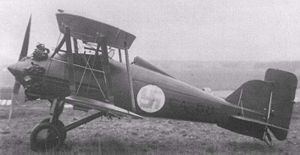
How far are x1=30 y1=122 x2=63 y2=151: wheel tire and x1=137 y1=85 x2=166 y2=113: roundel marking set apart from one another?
174 centimetres

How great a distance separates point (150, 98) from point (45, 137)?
218cm

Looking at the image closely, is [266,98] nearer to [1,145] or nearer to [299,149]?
[299,149]

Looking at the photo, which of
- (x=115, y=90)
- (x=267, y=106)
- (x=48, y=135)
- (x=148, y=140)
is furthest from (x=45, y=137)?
(x=267, y=106)

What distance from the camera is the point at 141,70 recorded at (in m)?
7.09

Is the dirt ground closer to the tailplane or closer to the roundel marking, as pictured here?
the tailplane

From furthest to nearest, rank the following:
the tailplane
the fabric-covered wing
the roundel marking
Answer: the tailplane → the roundel marking → the fabric-covered wing

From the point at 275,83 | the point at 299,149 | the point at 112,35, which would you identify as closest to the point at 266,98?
the point at 275,83

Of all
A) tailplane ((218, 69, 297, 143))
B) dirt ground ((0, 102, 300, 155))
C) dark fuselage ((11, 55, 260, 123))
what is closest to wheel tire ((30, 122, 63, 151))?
dirt ground ((0, 102, 300, 155))

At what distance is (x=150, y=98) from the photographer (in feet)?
22.5

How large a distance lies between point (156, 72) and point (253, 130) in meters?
2.40

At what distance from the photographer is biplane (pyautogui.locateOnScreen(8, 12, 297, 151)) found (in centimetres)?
613

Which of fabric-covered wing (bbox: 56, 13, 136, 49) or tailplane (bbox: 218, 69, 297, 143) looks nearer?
fabric-covered wing (bbox: 56, 13, 136, 49)

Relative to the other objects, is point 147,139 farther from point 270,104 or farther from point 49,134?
point 270,104

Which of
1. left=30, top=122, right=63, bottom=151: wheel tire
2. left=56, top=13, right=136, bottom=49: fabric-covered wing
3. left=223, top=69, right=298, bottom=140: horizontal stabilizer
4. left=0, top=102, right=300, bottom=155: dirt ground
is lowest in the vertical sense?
left=0, top=102, right=300, bottom=155: dirt ground
